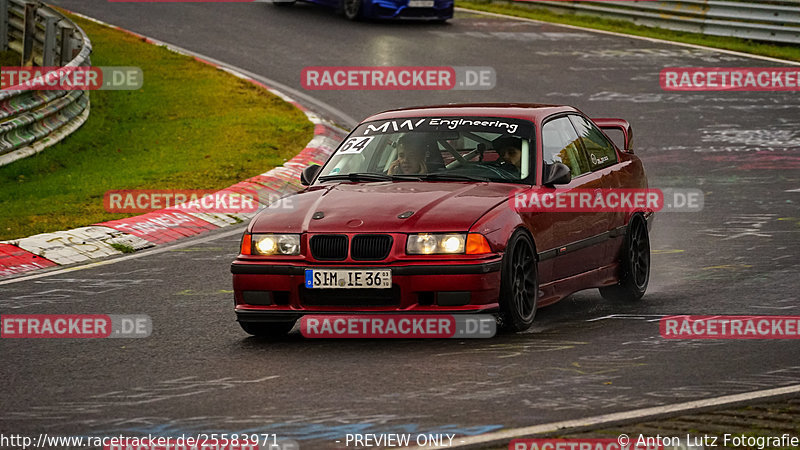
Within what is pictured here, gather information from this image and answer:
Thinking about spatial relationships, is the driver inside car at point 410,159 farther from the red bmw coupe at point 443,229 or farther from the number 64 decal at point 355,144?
the number 64 decal at point 355,144

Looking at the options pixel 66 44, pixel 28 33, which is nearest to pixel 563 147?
pixel 66 44

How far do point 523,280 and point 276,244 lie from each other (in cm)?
152

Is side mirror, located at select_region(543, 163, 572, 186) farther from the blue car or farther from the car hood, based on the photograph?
the blue car

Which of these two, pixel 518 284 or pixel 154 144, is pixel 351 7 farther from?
pixel 518 284

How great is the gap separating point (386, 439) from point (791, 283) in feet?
16.4

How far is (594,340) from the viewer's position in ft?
27.1

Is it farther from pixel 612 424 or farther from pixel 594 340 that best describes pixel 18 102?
pixel 612 424

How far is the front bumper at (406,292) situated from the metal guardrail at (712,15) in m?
18.8

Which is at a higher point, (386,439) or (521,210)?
(521,210)

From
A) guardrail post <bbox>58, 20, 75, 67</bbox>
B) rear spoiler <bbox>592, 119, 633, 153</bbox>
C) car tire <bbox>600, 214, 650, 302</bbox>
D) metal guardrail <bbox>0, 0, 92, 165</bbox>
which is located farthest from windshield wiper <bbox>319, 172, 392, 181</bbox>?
guardrail post <bbox>58, 20, 75, 67</bbox>

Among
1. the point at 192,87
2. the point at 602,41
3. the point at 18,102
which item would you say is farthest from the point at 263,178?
the point at 602,41

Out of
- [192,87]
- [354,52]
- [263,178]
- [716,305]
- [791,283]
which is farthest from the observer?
[354,52]

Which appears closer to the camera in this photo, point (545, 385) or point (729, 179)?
point (545, 385)

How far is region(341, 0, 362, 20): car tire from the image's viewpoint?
91.4 ft
